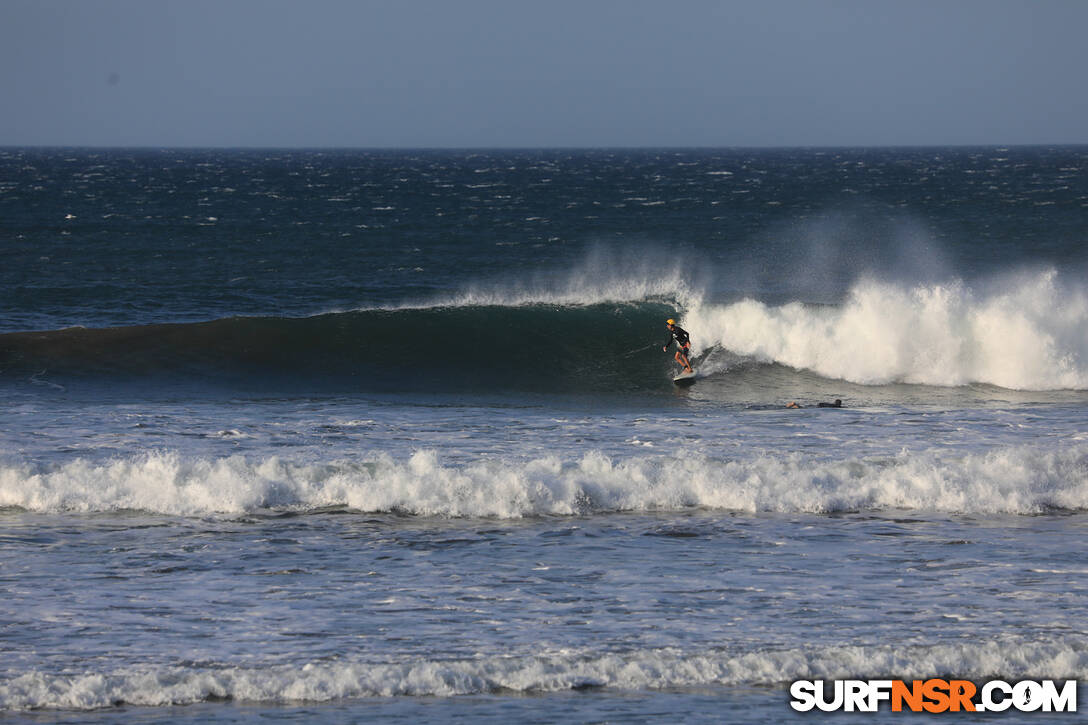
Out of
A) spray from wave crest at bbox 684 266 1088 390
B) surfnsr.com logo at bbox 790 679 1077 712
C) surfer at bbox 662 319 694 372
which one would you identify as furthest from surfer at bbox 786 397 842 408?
surfnsr.com logo at bbox 790 679 1077 712

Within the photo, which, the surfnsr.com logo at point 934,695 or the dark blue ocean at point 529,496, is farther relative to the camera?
the dark blue ocean at point 529,496

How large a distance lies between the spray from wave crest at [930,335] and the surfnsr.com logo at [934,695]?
14500mm

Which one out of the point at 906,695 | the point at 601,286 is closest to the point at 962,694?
the point at 906,695

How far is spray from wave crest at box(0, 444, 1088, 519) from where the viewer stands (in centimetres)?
1423

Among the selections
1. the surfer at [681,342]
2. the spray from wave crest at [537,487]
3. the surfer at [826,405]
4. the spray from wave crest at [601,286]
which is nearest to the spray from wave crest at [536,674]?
the spray from wave crest at [537,487]

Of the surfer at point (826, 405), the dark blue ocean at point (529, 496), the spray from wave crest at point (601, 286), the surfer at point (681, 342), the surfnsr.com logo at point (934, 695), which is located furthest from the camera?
the spray from wave crest at point (601, 286)

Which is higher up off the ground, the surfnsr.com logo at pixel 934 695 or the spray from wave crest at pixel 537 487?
the spray from wave crest at pixel 537 487

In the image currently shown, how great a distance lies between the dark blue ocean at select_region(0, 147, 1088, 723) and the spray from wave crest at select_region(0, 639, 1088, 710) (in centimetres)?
3

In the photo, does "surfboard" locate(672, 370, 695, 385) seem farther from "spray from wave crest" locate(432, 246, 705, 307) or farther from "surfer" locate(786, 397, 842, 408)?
"spray from wave crest" locate(432, 246, 705, 307)

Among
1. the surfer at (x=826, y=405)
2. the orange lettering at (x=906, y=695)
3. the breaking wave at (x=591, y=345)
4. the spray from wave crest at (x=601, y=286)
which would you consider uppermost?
the spray from wave crest at (x=601, y=286)

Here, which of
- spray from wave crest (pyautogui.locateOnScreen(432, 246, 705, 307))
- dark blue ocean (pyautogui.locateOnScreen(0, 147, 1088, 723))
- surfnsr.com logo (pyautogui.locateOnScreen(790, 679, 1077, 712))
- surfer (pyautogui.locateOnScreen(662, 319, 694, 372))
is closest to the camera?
surfnsr.com logo (pyautogui.locateOnScreen(790, 679, 1077, 712))

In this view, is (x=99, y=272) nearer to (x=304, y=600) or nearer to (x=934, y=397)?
(x=934, y=397)

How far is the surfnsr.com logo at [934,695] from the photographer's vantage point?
8.85 m

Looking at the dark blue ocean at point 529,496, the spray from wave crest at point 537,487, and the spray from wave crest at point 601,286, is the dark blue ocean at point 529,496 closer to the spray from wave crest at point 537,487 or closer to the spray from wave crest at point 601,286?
the spray from wave crest at point 537,487
